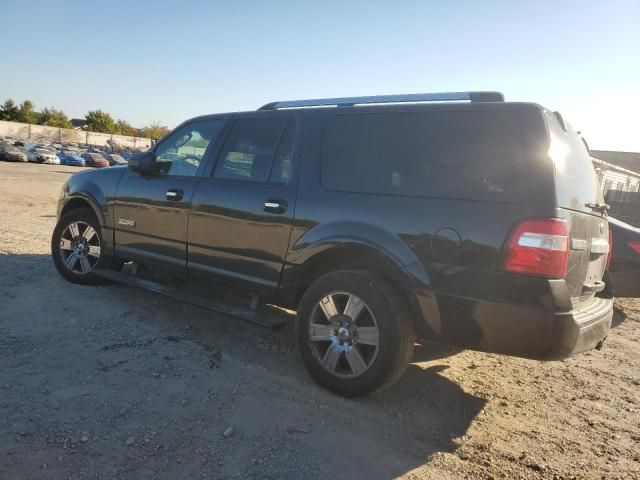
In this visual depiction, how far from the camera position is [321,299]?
355cm

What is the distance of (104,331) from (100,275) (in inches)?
36.6

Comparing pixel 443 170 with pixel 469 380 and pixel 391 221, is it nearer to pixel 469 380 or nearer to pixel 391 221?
pixel 391 221

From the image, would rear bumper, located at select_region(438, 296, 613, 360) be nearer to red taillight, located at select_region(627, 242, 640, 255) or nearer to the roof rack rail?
the roof rack rail

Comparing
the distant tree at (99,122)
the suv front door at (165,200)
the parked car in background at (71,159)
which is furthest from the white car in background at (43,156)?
the distant tree at (99,122)

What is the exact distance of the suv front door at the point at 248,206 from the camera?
3875 millimetres

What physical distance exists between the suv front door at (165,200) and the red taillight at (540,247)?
2.77 m

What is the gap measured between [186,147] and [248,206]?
Result: 4.04 ft

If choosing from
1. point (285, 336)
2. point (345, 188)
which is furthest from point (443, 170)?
point (285, 336)

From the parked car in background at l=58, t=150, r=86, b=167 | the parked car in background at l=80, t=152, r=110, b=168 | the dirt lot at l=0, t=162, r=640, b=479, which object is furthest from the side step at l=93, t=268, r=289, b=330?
the parked car in background at l=80, t=152, r=110, b=168

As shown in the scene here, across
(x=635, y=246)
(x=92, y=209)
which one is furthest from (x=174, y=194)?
(x=635, y=246)

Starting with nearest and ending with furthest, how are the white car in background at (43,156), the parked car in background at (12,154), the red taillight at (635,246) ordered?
the red taillight at (635,246) < the parked car in background at (12,154) < the white car in background at (43,156)

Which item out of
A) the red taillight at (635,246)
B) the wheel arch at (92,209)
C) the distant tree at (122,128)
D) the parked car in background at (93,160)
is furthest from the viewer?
the distant tree at (122,128)

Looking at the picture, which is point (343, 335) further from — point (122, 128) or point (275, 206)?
point (122, 128)

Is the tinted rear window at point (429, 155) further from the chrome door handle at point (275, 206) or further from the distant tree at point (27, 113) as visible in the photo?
the distant tree at point (27, 113)
